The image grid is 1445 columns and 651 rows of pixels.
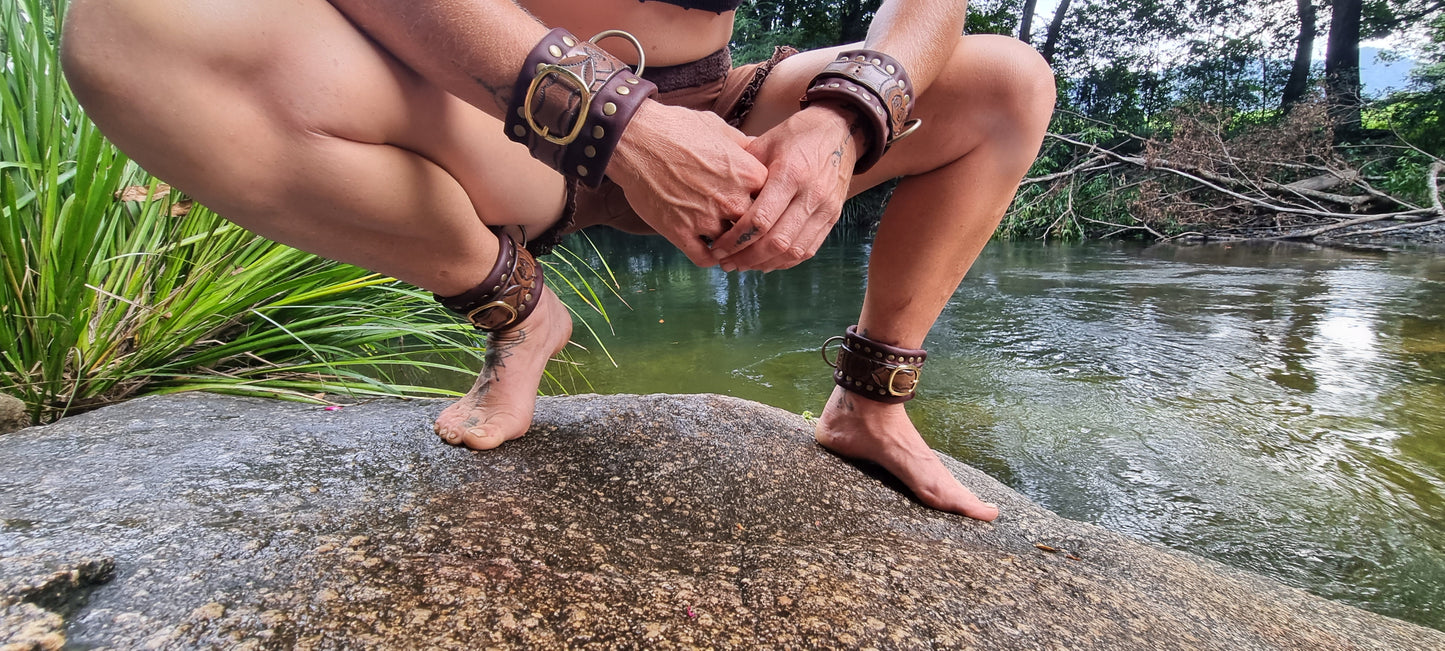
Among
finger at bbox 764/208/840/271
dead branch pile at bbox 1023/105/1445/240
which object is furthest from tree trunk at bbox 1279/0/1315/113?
finger at bbox 764/208/840/271

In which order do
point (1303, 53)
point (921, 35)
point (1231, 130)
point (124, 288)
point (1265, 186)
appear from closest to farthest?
1. point (921, 35)
2. point (124, 288)
3. point (1265, 186)
4. point (1231, 130)
5. point (1303, 53)

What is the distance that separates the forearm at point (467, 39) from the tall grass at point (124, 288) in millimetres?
834

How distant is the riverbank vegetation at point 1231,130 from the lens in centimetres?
646

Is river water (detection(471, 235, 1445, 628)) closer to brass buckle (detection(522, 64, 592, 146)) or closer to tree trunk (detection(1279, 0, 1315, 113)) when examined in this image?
brass buckle (detection(522, 64, 592, 146))

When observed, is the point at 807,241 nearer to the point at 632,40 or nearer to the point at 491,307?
the point at 632,40

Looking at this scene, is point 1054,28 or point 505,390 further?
point 1054,28

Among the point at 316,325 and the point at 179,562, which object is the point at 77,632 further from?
the point at 316,325

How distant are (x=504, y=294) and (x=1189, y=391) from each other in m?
1.95

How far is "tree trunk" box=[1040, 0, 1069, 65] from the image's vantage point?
12.8 m

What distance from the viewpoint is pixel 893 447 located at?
1131 millimetres

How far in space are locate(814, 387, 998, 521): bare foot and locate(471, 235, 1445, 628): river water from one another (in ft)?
1.43

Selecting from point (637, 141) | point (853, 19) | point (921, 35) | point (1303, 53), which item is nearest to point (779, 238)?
point (637, 141)

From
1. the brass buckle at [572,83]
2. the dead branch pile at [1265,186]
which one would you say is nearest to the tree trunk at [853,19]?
the dead branch pile at [1265,186]

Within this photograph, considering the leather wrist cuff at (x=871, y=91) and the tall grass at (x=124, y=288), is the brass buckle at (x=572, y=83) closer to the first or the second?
the leather wrist cuff at (x=871, y=91)
